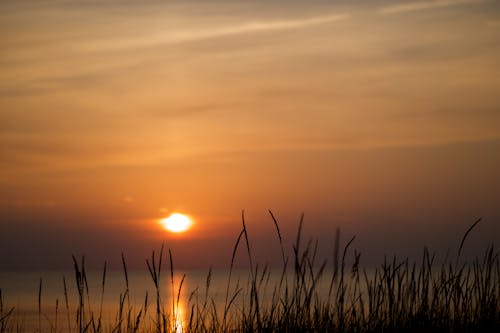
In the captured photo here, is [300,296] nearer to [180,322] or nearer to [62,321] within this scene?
[180,322]

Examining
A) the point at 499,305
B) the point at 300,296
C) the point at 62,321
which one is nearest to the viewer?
the point at 300,296

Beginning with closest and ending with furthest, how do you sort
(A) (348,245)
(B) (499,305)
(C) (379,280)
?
1. (A) (348,245)
2. (C) (379,280)
3. (B) (499,305)

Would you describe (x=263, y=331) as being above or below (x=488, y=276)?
below

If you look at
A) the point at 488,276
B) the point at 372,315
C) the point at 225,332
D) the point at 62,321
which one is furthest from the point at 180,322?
the point at 62,321

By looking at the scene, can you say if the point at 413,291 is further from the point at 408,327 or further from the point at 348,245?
the point at 348,245

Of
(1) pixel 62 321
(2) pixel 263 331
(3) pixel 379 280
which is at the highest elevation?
(1) pixel 62 321

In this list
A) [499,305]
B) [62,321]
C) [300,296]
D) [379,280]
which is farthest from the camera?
[62,321]

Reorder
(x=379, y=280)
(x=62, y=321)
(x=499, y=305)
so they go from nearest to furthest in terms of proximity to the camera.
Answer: (x=379, y=280), (x=499, y=305), (x=62, y=321)

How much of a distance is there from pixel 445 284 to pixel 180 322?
2.30 metres

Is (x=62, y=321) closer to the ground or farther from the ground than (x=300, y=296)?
farther from the ground

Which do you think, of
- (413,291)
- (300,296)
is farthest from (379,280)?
(300,296)

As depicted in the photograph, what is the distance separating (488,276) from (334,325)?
1.40m

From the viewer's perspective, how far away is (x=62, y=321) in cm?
3562

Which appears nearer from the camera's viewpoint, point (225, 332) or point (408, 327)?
point (408, 327)
